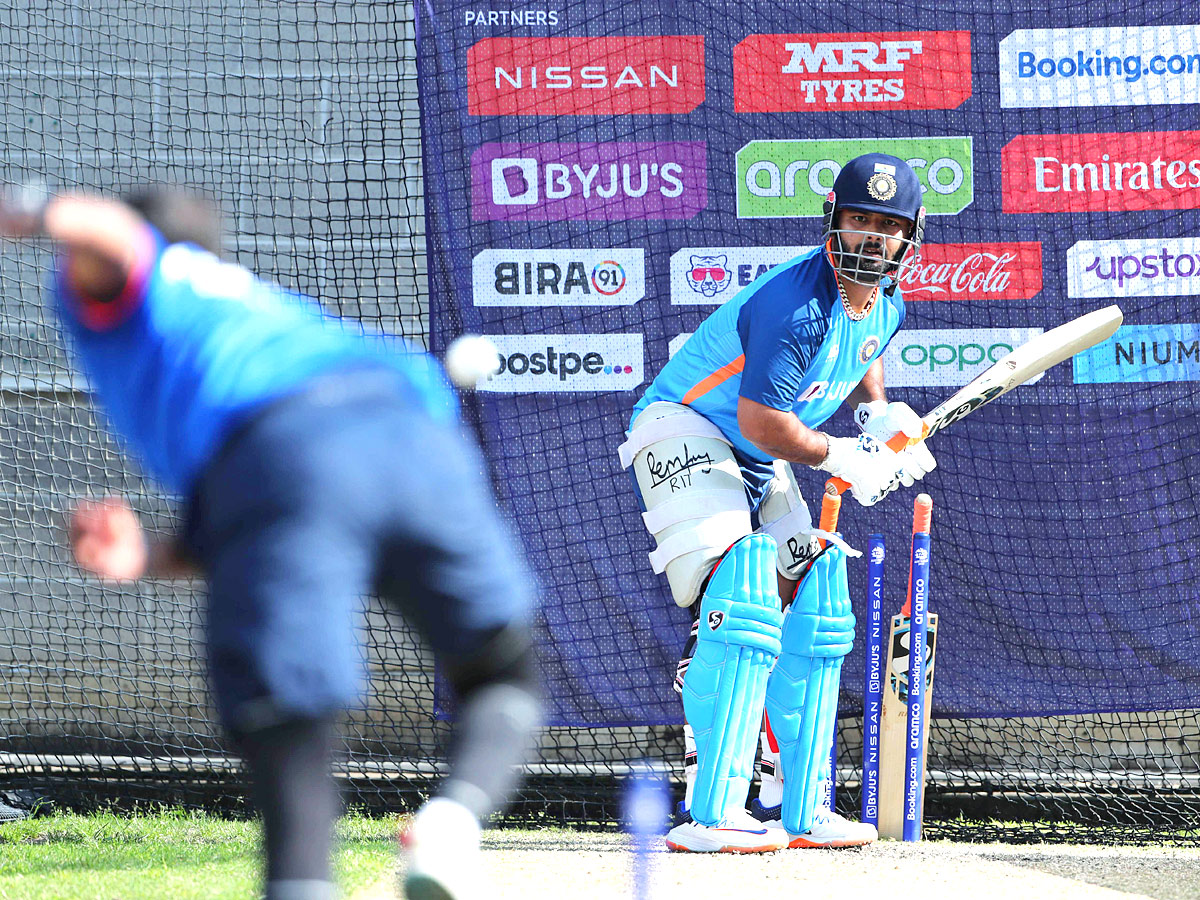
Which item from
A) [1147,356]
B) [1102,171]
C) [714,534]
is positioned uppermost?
[1102,171]

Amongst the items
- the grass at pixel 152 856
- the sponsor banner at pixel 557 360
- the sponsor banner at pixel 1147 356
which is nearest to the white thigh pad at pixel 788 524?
the sponsor banner at pixel 557 360

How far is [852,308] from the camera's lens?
3.34 meters

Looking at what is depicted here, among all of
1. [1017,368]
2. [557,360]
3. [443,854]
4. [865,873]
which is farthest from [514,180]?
[443,854]

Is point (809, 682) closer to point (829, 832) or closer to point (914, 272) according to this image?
point (829, 832)

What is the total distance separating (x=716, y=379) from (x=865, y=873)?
134cm

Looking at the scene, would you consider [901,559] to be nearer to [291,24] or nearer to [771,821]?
[771,821]

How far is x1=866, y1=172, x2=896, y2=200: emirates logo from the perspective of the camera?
10.6ft

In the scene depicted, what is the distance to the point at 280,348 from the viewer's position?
5.34 ft

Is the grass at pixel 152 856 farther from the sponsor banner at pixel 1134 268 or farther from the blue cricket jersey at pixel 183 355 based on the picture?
the sponsor banner at pixel 1134 268

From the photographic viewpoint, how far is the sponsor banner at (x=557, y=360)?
165 inches

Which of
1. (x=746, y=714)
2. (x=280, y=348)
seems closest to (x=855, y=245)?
(x=746, y=714)

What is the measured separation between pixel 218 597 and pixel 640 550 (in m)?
2.76

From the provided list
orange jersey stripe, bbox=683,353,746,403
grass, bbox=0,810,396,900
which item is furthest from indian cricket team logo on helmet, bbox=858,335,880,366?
grass, bbox=0,810,396,900

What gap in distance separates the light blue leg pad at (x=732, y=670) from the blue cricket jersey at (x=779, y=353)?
319 millimetres
